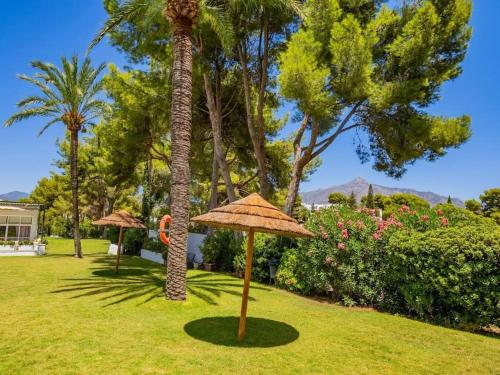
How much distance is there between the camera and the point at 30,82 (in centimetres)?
2014

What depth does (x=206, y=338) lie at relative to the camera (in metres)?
6.98

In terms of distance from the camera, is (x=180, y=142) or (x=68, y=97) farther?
(x=68, y=97)

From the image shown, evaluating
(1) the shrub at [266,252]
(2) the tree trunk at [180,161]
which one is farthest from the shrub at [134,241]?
(2) the tree trunk at [180,161]

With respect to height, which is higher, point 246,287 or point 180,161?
point 180,161

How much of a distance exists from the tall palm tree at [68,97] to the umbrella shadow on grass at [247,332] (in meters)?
15.7

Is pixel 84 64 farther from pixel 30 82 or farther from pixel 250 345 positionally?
pixel 250 345

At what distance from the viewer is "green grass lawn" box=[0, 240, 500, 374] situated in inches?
223

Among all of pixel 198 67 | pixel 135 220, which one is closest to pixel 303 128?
pixel 198 67

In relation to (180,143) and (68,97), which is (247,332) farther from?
(68,97)

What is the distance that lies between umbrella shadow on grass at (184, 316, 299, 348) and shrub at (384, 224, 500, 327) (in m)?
3.69

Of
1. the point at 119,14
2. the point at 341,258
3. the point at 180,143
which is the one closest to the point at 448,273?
the point at 341,258

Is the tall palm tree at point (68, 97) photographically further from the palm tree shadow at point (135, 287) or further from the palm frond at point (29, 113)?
the palm tree shadow at point (135, 287)

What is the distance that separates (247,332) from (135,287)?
578 cm

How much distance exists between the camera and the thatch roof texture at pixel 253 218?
634 cm
